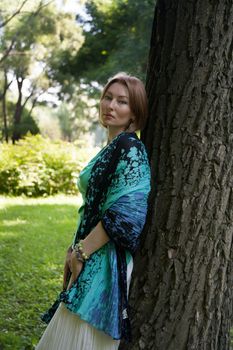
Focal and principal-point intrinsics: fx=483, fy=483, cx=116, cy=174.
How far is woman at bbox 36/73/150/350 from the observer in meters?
2.19

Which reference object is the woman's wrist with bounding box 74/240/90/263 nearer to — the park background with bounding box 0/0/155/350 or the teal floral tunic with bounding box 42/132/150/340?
the teal floral tunic with bounding box 42/132/150/340

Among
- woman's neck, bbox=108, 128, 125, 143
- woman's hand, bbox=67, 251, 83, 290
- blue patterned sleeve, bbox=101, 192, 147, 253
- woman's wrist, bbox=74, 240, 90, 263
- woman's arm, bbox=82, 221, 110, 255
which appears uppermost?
woman's neck, bbox=108, 128, 125, 143

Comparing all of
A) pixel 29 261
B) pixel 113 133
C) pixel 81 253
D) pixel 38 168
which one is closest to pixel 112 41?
pixel 38 168

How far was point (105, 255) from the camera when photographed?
2.25 metres

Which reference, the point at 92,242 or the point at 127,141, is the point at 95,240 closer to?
the point at 92,242

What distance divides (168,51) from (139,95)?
1.31ft

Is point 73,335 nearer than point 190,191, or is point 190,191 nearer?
point 73,335

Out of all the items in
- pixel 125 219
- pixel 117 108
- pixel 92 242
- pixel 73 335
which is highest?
pixel 117 108

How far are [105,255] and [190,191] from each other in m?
0.60

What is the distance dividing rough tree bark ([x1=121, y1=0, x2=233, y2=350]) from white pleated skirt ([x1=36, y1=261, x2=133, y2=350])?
0.41 meters

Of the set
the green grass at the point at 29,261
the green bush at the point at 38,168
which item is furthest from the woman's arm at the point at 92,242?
the green bush at the point at 38,168

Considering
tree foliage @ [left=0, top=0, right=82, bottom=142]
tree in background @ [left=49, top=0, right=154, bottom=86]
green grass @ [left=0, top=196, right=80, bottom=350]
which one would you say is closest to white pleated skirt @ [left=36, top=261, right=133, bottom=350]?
green grass @ [left=0, top=196, right=80, bottom=350]

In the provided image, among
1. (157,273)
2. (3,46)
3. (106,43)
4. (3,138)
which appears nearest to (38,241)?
(157,273)

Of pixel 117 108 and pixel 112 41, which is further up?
pixel 112 41
